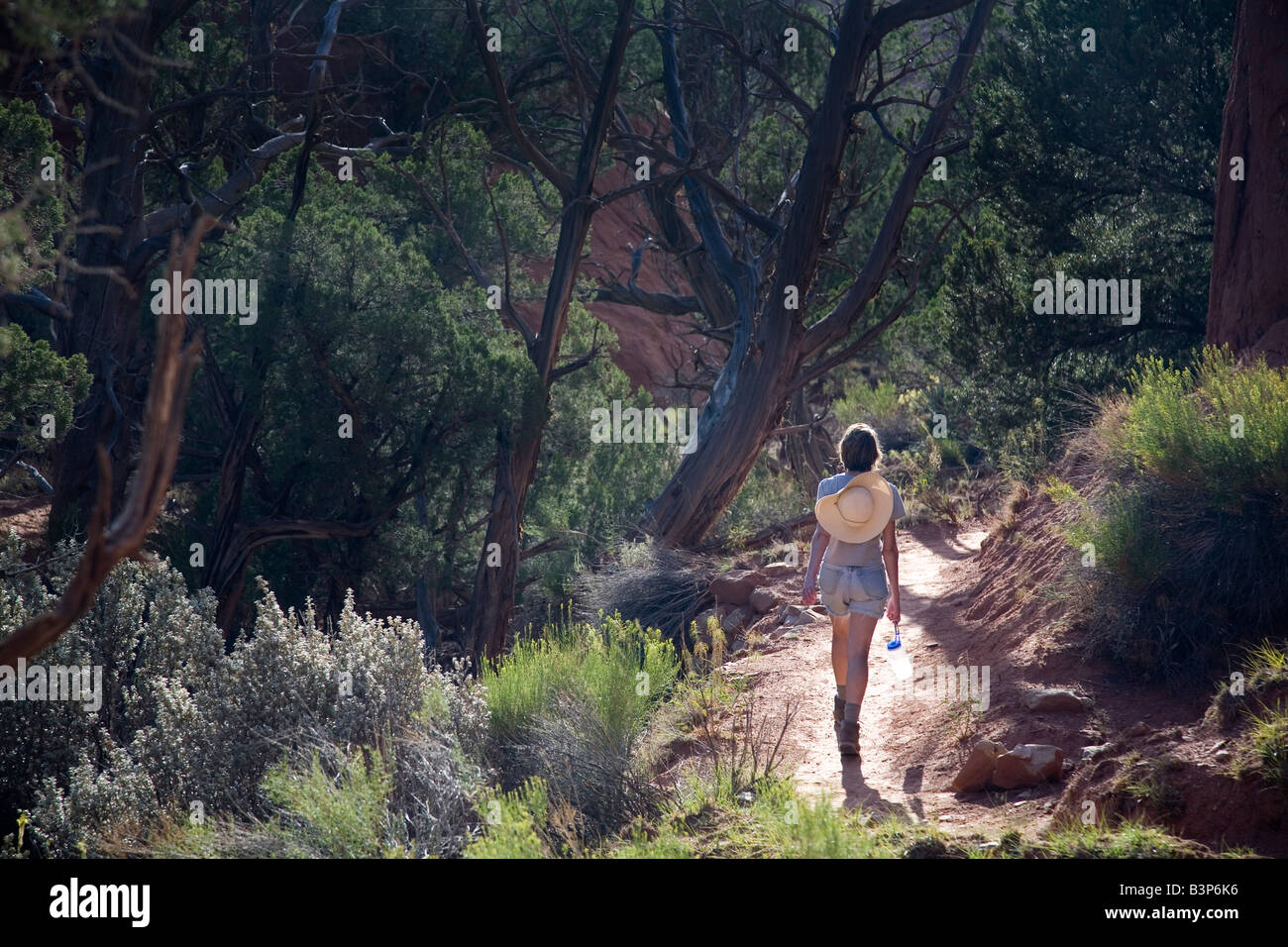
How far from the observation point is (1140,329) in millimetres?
10328

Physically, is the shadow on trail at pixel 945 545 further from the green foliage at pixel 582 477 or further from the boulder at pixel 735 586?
the green foliage at pixel 582 477

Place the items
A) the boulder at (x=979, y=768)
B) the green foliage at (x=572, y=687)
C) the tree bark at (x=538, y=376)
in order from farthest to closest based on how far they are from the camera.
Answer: the tree bark at (x=538, y=376) → the green foliage at (x=572, y=687) → the boulder at (x=979, y=768)

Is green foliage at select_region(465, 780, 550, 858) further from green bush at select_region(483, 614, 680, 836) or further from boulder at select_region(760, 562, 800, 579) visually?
boulder at select_region(760, 562, 800, 579)

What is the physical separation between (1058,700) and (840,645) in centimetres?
110

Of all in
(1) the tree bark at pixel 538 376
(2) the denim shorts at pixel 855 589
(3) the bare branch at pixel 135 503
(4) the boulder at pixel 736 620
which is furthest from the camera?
(1) the tree bark at pixel 538 376

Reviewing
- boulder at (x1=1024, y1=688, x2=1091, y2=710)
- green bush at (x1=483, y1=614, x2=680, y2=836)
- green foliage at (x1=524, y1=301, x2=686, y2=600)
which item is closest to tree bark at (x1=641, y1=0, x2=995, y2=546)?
green foliage at (x1=524, y1=301, x2=686, y2=600)

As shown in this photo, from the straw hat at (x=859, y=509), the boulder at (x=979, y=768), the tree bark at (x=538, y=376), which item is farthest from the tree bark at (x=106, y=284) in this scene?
the boulder at (x=979, y=768)

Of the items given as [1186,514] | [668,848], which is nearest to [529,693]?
[668,848]

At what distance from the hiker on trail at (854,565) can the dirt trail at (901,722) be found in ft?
1.08

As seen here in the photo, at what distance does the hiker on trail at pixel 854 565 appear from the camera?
5.48 metres

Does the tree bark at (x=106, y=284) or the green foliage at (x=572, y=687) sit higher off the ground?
the tree bark at (x=106, y=284)

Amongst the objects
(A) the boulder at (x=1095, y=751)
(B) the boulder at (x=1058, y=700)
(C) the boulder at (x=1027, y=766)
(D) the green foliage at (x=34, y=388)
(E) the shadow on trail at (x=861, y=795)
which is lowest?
(E) the shadow on trail at (x=861, y=795)

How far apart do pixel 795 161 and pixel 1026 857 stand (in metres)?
13.1

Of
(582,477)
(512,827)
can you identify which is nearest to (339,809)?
(512,827)
